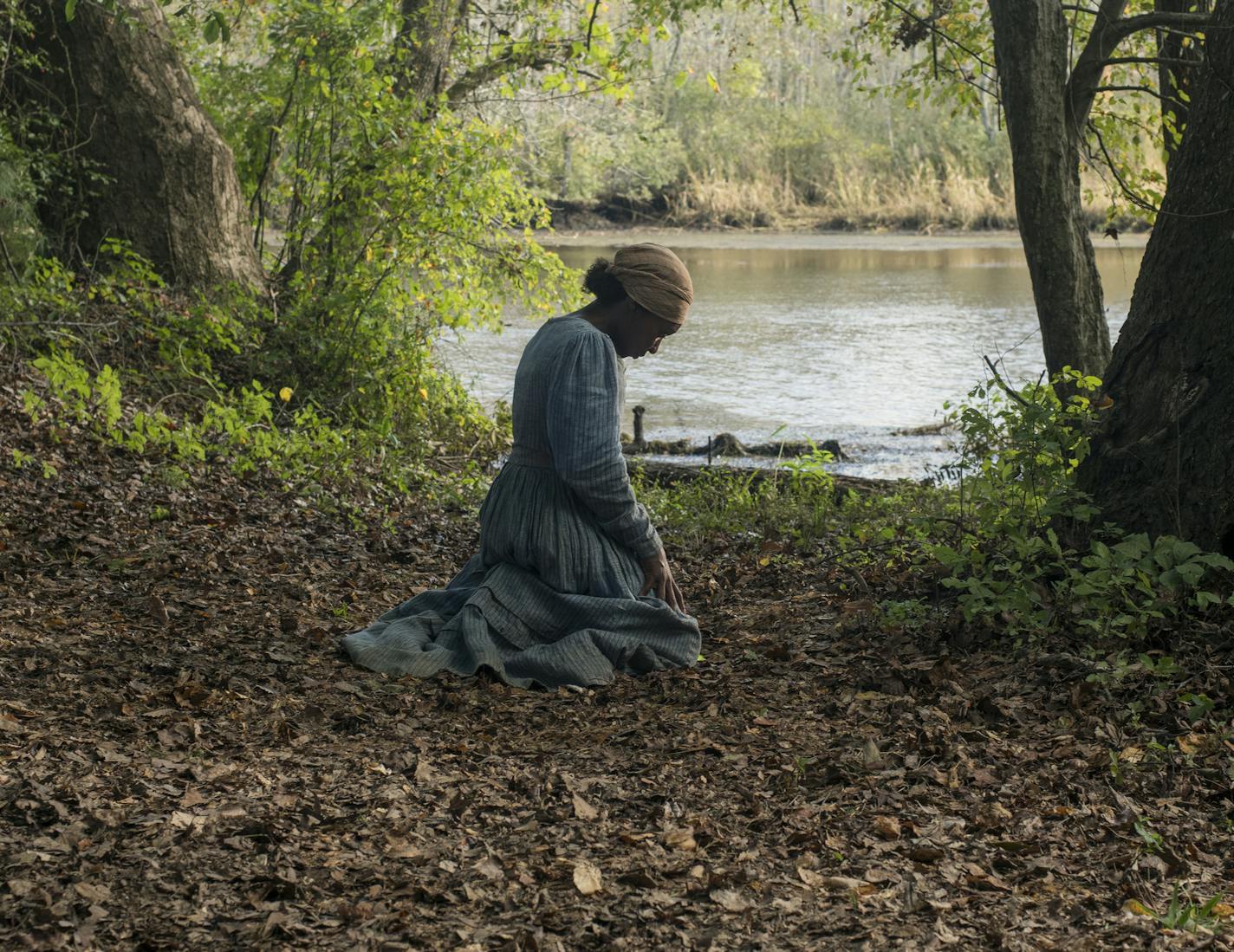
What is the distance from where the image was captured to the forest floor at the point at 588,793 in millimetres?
2664

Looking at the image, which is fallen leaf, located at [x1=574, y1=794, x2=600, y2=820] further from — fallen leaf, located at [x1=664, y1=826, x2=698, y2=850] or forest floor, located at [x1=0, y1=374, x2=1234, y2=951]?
fallen leaf, located at [x1=664, y1=826, x2=698, y2=850]

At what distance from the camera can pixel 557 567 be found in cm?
458

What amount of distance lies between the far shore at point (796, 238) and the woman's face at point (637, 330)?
2494cm

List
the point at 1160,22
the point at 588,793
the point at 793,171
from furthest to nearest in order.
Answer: the point at 793,171 < the point at 1160,22 < the point at 588,793

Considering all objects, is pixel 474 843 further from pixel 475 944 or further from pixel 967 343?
pixel 967 343

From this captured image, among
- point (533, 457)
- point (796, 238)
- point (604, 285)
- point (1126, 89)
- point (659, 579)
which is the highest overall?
point (796, 238)

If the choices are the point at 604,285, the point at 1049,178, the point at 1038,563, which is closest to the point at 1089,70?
the point at 1049,178

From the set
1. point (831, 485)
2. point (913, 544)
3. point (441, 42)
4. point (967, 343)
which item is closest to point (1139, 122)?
point (831, 485)

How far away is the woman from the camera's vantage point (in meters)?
4.41

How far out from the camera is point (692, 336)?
59.9ft

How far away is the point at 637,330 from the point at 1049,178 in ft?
10.8

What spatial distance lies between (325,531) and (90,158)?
418 centimetres

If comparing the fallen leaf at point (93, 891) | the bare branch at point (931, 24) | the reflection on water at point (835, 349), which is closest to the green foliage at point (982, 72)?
the bare branch at point (931, 24)

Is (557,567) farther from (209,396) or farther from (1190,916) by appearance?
→ (209,396)
